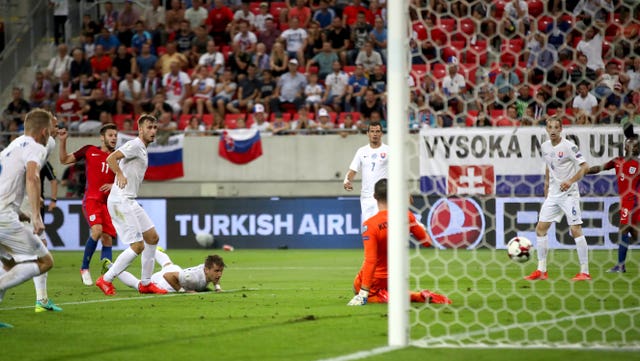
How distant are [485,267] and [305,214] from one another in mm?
6663

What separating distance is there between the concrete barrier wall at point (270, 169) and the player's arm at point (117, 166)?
37.0ft

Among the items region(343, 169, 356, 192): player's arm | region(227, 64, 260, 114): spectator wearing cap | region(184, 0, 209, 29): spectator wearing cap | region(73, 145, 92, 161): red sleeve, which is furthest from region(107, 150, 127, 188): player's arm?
region(184, 0, 209, 29): spectator wearing cap

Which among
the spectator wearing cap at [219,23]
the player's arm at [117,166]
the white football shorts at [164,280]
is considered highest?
the spectator wearing cap at [219,23]

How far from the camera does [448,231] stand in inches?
720

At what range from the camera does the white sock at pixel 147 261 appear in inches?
480

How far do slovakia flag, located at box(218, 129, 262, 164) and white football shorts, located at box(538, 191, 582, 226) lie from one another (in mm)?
10178

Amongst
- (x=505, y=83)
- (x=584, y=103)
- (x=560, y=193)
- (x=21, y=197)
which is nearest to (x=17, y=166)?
(x=21, y=197)

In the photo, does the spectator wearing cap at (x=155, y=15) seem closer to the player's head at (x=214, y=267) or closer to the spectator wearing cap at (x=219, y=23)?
the spectator wearing cap at (x=219, y=23)

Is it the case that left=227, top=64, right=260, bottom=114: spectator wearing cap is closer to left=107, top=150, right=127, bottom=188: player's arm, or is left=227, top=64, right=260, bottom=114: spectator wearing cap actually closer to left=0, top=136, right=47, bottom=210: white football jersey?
left=107, top=150, right=127, bottom=188: player's arm

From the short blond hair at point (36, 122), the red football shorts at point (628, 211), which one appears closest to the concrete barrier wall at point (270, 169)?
the red football shorts at point (628, 211)

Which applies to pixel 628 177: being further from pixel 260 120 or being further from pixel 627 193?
pixel 260 120

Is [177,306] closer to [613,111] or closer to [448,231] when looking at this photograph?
[613,111]

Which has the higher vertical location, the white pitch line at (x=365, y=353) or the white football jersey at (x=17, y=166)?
the white football jersey at (x=17, y=166)

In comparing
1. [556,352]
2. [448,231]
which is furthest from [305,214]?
[556,352]
